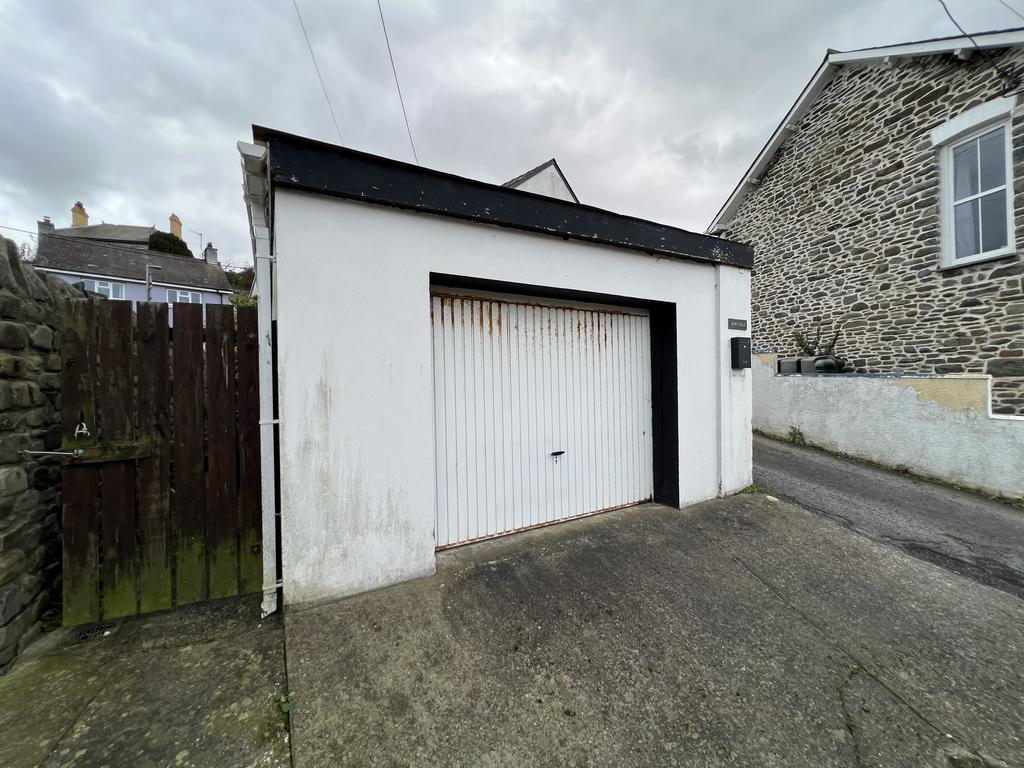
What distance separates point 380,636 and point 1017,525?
6.45 m

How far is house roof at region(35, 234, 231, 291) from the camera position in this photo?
1658 centimetres

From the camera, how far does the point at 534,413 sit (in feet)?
11.6

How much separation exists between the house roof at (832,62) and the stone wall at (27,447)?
11.1m

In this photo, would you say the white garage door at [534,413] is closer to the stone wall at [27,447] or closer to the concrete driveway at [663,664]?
the concrete driveway at [663,664]

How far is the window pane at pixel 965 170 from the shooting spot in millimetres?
5859

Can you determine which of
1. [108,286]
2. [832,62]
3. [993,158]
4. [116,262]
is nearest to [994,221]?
[993,158]

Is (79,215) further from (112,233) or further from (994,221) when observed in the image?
(994,221)

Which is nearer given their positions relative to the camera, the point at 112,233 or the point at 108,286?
the point at 108,286

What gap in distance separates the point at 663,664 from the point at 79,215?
40.6 meters

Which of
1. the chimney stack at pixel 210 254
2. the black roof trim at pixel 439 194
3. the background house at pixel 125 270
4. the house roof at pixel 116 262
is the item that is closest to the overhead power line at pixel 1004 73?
the black roof trim at pixel 439 194

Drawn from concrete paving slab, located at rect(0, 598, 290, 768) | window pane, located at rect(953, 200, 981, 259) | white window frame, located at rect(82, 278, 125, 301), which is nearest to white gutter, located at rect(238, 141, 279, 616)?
concrete paving slab, located at rect(0, 598, 290, 768)

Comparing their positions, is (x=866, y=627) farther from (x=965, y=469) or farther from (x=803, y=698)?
(x=965, y=469)

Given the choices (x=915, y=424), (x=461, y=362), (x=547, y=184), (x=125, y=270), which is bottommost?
(x=915, y=424)

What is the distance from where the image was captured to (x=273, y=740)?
1628 millimetres
